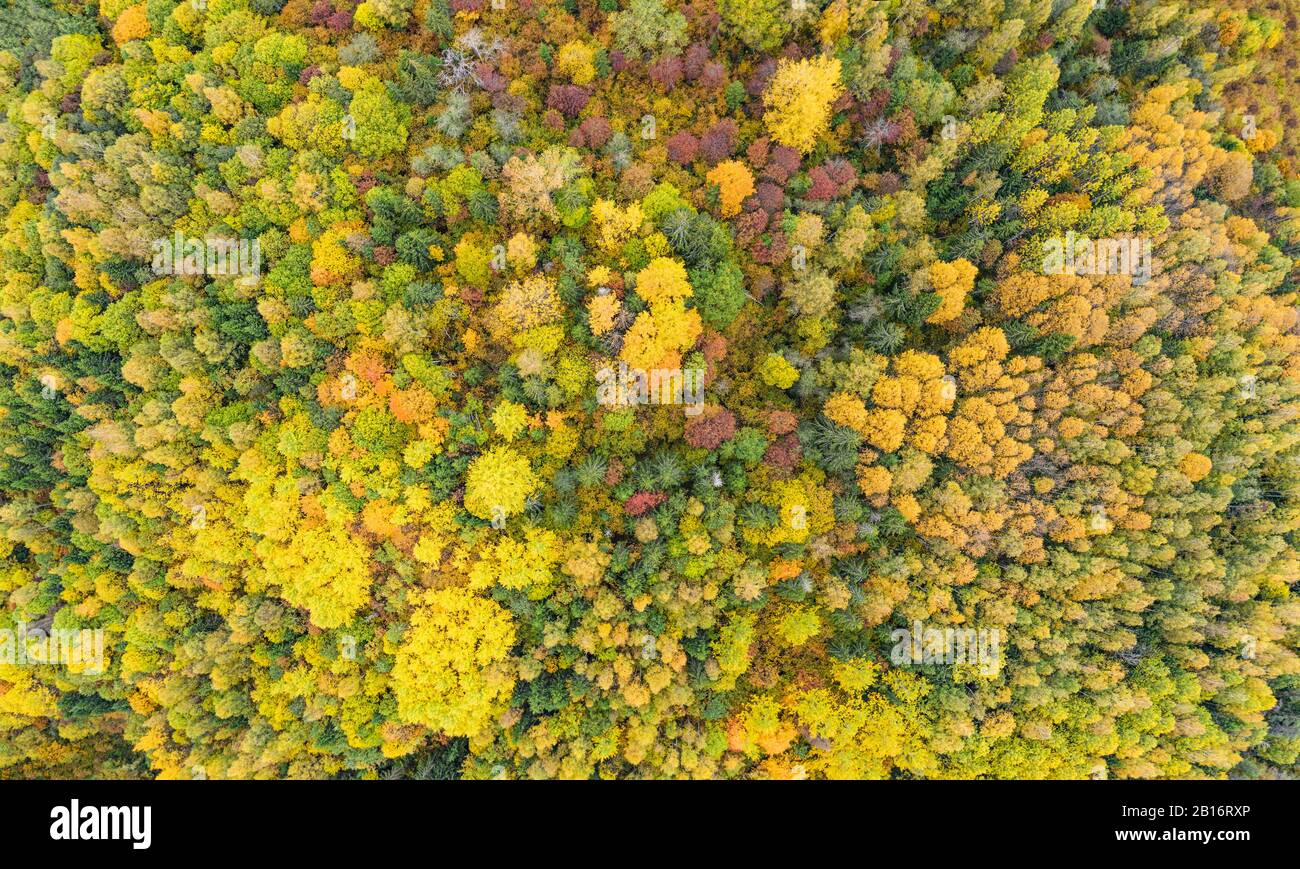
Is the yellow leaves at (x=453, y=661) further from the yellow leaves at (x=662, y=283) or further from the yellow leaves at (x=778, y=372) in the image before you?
the yellow leaves at (x=778, y=372)

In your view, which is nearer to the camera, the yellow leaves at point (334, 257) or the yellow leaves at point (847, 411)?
the yellow leaves at point (334, 257)

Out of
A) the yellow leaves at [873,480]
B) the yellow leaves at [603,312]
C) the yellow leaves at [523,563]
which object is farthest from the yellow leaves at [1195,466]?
the yellow leaves at [523,563]

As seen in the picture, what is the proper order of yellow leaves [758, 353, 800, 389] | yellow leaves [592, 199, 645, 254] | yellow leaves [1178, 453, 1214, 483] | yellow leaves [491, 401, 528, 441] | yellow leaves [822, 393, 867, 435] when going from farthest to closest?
yellow leaves [1178, 453, 1214, 483]
yellow leaves [822, 393, 867, 435]
yellow leaves [758, 353, 800, 389]
yellow leaves [592, 199, 645, 254]
yellow leaves [491, 401, 528, 441]

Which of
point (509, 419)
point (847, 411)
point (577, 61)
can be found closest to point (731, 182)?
point (577, 61)

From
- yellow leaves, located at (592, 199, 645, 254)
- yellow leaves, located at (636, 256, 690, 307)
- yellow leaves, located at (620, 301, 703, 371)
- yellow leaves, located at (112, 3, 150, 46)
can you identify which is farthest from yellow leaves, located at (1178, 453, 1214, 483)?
yellow leaves, located at (112, 3, 150, 46)

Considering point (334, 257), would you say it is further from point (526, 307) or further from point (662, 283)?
point (662, 283)

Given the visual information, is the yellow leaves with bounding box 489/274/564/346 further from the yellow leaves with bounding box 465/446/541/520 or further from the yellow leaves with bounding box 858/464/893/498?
the yellow leaves with bounding box 858/464/893/498
